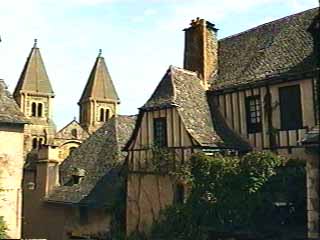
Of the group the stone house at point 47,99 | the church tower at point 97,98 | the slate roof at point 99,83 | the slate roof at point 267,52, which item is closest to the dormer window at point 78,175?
the slate roof at point 267,52

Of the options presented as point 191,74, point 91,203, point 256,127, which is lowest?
point 91,203

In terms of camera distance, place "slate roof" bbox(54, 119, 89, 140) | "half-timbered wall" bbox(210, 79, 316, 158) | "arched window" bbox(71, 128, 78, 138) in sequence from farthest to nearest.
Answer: "arched window" bbox(71, 128, 78, 138) → "slate roof" bbox(54, 119, 89, 140) → "half-timbered wall" bbox(210, 79, 316, 158)

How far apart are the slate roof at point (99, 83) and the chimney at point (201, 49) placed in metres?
46.4

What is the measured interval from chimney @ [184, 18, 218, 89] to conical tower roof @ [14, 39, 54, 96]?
45062mm

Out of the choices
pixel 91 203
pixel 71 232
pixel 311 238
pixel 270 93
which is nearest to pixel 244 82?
pixel 270 93

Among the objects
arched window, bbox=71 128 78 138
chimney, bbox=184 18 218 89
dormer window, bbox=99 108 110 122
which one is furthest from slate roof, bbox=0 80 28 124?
dormer window, bbox=99 108 110 122

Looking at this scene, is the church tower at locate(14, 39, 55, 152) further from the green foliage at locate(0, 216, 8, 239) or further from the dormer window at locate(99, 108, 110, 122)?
the green foliage at locate(0, 216, 8, 239)

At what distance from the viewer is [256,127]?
53.3 ft

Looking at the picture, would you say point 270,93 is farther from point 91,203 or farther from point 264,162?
point 91,203

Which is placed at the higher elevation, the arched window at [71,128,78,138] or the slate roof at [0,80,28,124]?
the arched window at [71,128,78,138]

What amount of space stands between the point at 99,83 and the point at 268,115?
5097 cm

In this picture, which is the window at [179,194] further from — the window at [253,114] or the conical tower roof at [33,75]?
the conical tower roof at [33,75]

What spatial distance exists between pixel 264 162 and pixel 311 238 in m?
3.17

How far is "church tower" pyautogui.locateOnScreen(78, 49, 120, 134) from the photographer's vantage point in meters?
64.8
